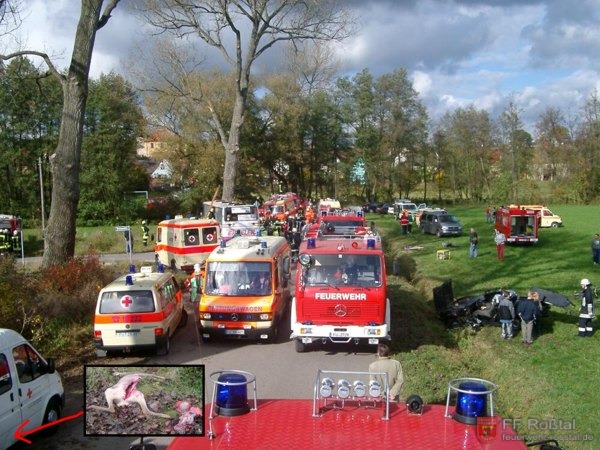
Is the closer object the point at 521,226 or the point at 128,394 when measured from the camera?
the point at 128,394

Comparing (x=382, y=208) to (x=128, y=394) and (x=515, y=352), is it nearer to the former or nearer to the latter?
(x=515, y=352)

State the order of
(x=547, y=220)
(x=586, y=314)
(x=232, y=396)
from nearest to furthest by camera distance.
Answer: (x=232, y=396), (x=586, y=314), (x=547, y=220)

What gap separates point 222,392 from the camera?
6.21 meters

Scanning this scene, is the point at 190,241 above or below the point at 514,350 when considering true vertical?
above

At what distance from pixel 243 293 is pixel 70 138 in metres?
7.28

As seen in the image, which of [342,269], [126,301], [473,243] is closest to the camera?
[126,301]

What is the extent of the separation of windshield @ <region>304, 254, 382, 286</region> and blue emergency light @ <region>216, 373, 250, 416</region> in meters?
7.83

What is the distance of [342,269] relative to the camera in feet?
46.4

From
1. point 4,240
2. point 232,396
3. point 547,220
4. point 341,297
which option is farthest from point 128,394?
point 547,220

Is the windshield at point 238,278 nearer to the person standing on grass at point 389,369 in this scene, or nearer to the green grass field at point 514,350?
the green grass field at point 514,350

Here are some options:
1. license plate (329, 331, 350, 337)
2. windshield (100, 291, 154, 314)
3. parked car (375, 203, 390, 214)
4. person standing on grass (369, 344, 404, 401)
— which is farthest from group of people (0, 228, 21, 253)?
parked car (375, 203, 390, 214)

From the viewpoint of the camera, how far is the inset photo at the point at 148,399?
4.81m

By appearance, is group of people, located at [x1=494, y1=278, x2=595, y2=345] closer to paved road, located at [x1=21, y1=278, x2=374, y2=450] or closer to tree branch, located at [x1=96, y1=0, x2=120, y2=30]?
paved road, located at [x1=21, y1=278, x2=374, y2=450]

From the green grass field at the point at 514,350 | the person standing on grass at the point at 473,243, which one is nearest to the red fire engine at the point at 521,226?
the green grass field at the point at 514,350
